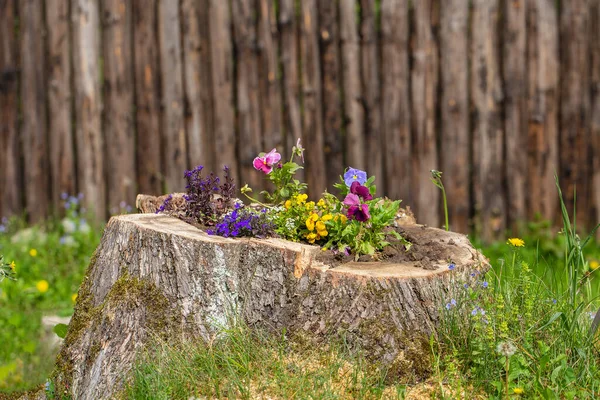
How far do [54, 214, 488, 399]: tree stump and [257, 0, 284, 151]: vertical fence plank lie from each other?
2.68m

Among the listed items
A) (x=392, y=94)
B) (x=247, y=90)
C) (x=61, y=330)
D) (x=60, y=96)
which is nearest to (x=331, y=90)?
(x=392, y=94)

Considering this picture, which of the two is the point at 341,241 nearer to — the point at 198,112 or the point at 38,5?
the point at 198,112

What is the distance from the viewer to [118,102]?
20.8ft

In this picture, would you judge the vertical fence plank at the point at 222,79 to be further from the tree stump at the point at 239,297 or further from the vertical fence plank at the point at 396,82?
the tree stump at the point at 239,297

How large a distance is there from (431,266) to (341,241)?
423 mm

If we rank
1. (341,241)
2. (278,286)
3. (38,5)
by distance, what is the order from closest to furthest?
(278,286)
(341,241)
(38,5)

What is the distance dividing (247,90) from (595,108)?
8.53 feet

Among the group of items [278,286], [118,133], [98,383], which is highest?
[118,133]

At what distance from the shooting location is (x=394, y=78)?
6.00 meters

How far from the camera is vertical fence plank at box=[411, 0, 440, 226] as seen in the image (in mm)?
5996

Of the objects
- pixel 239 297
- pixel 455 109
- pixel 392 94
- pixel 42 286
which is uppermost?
pixel 392 94

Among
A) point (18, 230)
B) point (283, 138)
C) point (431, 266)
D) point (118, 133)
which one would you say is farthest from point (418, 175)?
point (18, 230)

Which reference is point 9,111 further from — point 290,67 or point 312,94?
point 312,94

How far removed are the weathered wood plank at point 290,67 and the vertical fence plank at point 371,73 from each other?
49 cm
